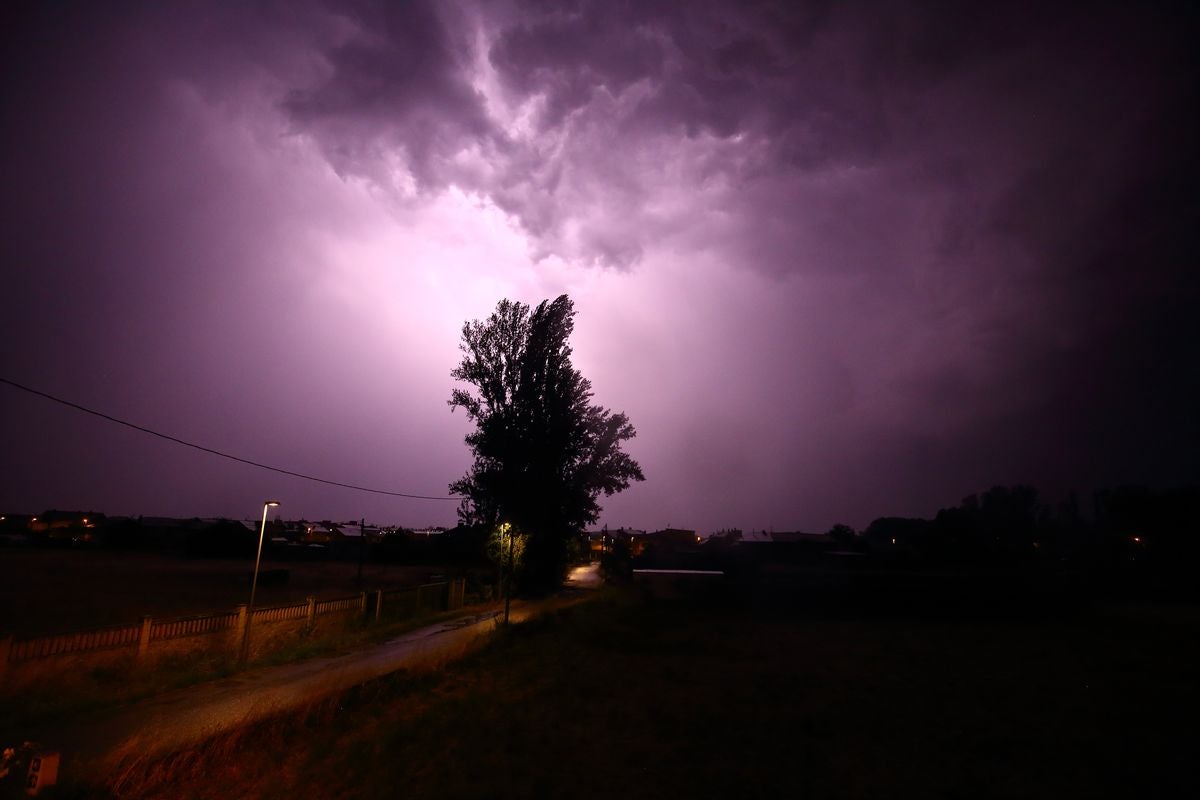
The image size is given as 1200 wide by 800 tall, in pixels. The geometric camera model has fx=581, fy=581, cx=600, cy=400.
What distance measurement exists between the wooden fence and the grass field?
521 centimetres

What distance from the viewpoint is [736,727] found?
36.5 ft

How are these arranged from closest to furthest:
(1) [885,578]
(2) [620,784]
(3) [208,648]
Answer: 1. (2) [620,784]
2. (3) [208,648]
3. (1) [885,578]

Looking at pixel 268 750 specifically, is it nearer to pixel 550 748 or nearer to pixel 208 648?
pixel 550 748

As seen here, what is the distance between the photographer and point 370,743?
928 cm

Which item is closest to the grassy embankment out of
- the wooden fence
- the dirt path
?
the wooden fence

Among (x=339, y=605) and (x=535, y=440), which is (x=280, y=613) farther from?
(x=535, y=440)

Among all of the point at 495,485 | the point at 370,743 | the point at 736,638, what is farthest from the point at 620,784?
the point at 495,485

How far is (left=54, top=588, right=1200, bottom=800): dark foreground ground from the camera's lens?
838 cm

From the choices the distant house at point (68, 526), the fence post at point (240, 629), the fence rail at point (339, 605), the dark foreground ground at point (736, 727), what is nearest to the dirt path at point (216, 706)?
the dark foreground ground at point (736, 727)

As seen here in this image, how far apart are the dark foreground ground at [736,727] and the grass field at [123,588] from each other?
13.1 m

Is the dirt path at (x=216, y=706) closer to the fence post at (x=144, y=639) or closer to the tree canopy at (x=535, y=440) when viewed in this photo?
the fence post at (x=144, y=639)

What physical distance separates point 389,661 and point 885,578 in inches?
1484

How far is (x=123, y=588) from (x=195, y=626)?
70.5 feet

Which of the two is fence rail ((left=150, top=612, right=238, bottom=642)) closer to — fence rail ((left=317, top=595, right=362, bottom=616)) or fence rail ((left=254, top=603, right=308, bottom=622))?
fence rail ((left=254, top=603, right=308, bottom=622))
